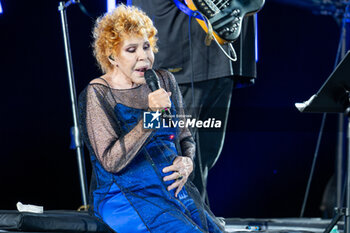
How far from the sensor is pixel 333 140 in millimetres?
4258

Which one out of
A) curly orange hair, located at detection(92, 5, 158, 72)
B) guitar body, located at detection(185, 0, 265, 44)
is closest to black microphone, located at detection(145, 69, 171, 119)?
curly orange hair, located at detection(92, 5, 158, 72)

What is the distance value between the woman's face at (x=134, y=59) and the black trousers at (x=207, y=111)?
0.67m

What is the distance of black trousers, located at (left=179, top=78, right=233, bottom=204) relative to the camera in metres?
2.37

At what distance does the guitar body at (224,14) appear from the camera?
2.27 meters

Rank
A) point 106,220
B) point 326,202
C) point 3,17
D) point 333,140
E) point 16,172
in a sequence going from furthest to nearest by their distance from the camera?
point 333,140
point 326,202
point 16,172
point 3,17
point 106,220

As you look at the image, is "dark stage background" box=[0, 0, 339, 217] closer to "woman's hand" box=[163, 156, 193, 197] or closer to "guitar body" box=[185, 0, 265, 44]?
"guitar body" box=[185, 0, 265, 44]

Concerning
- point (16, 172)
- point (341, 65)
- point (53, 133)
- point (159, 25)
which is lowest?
point (16, 172)

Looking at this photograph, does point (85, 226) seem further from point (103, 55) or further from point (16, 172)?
point (16, 172)

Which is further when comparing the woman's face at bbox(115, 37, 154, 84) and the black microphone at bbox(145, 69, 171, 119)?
the woman's face at bbox(115, 37, 154, 84)

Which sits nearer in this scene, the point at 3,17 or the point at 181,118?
the point at 181,118

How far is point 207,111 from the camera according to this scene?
7.91 feet

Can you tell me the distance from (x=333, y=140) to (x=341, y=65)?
9.00 feet

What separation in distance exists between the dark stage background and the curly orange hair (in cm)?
124

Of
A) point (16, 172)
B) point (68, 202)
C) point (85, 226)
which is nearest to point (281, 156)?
point (68, 202)
